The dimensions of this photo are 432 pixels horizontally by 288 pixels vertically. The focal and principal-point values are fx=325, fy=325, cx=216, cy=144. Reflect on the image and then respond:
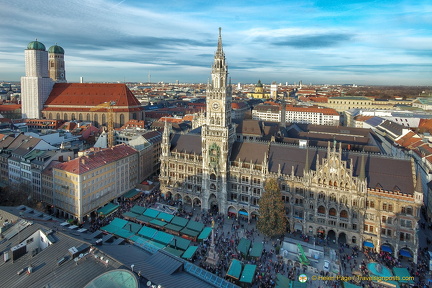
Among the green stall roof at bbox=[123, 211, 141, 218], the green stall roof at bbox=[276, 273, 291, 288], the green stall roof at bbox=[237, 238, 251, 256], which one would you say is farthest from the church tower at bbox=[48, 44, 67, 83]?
the green stall roof at bbox=[276, 273, 291, 288]

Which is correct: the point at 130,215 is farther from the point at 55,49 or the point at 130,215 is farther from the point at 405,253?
the point at 55,49

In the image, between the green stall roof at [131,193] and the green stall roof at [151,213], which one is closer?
the green stall roof at [151,213]

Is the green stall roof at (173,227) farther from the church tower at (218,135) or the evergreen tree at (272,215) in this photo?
the evergreen tree at (272,215)

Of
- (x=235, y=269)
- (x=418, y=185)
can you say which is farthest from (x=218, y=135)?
(x=418, y=185)

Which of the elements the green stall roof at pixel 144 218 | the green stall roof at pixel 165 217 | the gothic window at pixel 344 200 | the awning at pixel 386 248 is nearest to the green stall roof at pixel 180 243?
the green stall roof at pixel 165 217

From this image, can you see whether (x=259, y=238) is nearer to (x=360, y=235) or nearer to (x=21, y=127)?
(x=360, y=235)
